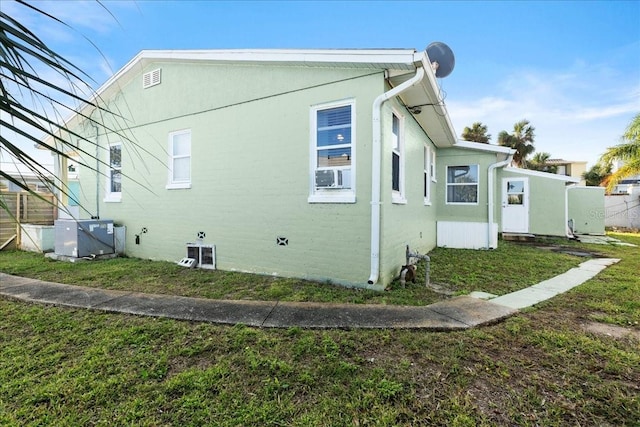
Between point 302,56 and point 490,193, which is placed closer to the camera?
point 302,56

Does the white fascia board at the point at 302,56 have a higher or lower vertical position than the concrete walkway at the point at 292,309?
higher

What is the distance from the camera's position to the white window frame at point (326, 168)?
194 inches

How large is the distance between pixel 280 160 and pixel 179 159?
3054 mm

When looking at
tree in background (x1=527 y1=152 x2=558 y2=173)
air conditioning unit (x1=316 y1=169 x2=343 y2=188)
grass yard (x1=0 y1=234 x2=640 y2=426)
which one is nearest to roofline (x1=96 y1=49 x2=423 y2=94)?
air conditioning unit (x1=316 y1=169 x2=343 y2=188)

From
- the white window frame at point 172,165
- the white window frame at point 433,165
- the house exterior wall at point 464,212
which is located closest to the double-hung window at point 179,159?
the white window frame at point 172,165

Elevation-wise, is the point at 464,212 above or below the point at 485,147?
below


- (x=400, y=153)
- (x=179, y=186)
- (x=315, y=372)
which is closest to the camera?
(x=315, y=372)

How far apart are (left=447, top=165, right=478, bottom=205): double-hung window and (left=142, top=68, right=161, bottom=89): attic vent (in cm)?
903

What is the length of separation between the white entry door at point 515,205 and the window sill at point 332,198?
930 cm

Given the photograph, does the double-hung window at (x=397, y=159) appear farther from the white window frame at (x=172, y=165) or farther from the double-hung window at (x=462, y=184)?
the double-hung window at (x=462, y=184)

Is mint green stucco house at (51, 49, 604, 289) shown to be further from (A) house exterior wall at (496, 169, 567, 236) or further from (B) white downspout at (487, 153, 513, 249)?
(A) house exterior wall at (496, 169, 567, 236)

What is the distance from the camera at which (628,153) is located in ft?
41.5

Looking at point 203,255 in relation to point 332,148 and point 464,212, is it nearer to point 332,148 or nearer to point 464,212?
point 332,148

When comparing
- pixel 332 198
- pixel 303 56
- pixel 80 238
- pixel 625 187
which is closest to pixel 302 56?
pixel 303 56
